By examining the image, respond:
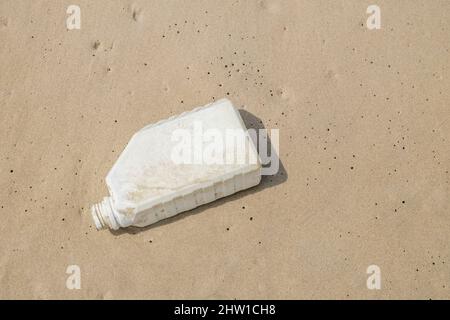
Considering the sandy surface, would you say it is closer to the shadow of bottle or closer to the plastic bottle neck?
the shadow of bottle

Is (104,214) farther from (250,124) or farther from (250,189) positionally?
(250,124)

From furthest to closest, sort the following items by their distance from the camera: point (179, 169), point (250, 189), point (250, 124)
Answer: point (250, 124), point (250, 189), point (179, 169)

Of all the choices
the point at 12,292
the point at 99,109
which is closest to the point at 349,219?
the point at 99,109

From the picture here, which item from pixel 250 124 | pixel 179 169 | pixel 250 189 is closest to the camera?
pixel 179 169

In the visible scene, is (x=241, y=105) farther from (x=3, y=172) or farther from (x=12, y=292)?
(x=12, y=292)

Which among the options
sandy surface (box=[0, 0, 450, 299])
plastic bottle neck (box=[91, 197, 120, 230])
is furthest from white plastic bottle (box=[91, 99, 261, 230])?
sandy surface (box=[0, 0, 450, 299])

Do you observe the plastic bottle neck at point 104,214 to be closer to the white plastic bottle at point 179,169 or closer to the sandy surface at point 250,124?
the white plastic bottle at point 179,169

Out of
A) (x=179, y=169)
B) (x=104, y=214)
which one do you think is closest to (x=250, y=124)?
(x=179, y=169)
